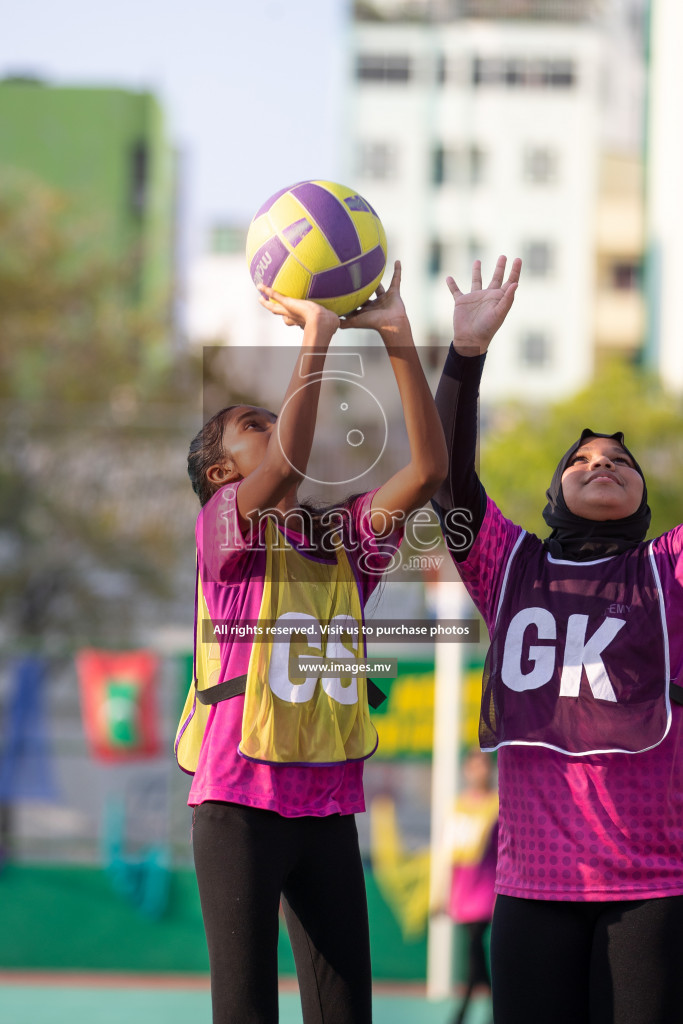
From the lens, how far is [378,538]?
8.77 ft

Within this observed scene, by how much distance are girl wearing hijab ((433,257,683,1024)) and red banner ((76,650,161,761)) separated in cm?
553

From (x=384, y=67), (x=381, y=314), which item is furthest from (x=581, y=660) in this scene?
(x=384, y=67)

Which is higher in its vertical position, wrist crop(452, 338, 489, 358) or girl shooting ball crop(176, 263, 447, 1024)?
wrist crop(452, 338, 489, 358)

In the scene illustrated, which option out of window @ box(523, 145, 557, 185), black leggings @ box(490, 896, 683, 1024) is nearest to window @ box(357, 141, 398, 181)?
window @ box(523, 145, 557, 185)

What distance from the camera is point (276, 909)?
8.18 feet

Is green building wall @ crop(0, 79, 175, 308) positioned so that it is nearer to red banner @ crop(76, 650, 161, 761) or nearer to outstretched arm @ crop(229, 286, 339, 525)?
red banner @ crop(76, 650, 161, 761)

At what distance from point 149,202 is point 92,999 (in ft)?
89.9

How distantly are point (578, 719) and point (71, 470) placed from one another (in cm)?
1514

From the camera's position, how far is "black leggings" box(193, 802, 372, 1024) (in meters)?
2.45

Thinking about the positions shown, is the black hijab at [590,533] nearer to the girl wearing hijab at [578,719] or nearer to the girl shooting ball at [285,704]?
the girl wearing hijab at [578,719]

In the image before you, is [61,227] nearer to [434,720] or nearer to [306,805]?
[434,720]

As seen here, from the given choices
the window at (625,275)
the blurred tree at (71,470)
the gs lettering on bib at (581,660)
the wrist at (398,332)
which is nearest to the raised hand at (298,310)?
the wrist at (398,332)

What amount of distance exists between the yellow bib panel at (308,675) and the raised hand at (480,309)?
53 cm

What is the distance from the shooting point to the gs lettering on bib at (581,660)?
8.22 ft
